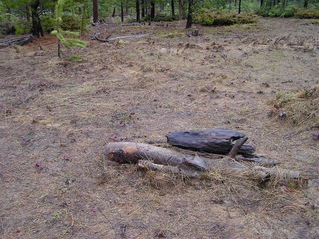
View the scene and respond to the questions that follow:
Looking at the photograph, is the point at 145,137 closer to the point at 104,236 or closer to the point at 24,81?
the point at 104,236

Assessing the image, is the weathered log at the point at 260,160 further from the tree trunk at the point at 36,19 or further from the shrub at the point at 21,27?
the shrub at the point at 21,27

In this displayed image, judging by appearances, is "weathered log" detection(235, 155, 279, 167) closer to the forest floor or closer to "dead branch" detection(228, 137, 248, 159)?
"dead branch" detection(228, 137, 248, 159)

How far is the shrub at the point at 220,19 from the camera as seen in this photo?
56.0ft

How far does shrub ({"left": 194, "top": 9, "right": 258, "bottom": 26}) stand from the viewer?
56.0 feet

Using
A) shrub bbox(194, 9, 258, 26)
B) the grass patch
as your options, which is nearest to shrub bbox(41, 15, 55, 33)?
shrub bbox(194, 9, 258, 26)

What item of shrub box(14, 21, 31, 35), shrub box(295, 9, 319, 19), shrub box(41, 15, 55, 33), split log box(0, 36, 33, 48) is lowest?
split log box(0, 36, 33, 48)

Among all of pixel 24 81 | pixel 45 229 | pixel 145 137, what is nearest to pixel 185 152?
pixel 145 137

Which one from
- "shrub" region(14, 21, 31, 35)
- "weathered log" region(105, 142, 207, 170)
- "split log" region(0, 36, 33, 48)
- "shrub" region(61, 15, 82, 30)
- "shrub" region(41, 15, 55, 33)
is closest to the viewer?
"weathered log" region(105, 142, 207, 170)

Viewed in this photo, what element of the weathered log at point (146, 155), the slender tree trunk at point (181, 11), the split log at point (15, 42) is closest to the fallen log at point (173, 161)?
the weathered log at point (146, 155)

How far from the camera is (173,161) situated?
3.83 meters

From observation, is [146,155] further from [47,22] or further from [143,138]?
[47,22]

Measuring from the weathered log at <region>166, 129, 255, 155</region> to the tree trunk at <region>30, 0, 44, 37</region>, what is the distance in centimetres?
979

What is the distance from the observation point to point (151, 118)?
547 cm

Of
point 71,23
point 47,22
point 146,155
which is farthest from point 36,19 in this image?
point 146,155
